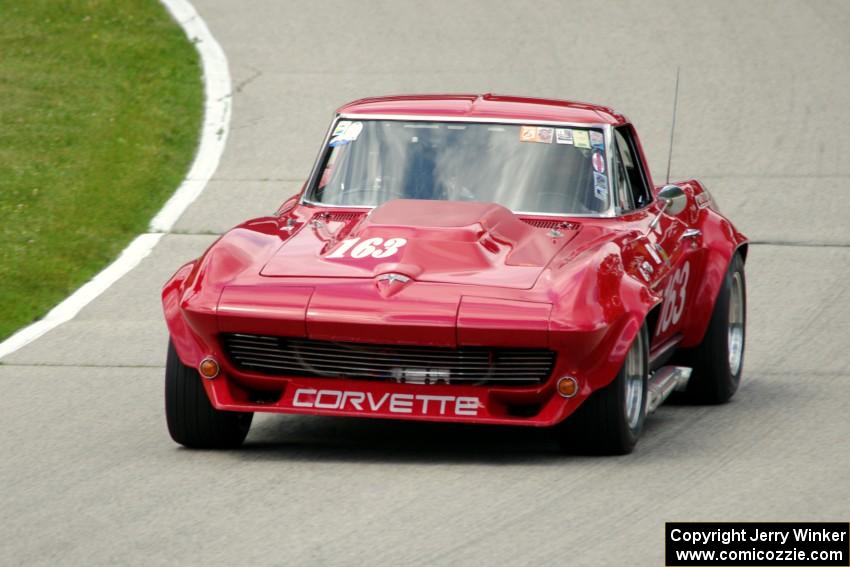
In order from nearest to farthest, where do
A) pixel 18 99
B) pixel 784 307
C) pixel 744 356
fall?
pixel 744 356, pixel 784 307, pixel 18 99

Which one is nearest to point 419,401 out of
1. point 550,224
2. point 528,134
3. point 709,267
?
point 550,224

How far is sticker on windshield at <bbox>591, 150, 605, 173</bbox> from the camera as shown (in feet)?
25.7

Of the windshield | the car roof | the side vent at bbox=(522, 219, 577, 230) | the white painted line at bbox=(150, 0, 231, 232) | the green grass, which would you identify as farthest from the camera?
the white painted line at bbox=(150, 0, 231, 232)

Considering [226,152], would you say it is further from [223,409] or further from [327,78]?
[223,409]

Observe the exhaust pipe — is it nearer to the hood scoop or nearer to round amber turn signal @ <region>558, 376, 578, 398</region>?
round amber turn signal @ <region>558, 376, 578, 398</region>

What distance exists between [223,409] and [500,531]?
153cm

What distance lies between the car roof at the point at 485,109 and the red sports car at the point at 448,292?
0.02 m

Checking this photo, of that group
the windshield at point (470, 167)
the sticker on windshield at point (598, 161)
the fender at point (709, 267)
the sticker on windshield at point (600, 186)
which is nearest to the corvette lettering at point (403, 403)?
the windshield at point (470, 167)

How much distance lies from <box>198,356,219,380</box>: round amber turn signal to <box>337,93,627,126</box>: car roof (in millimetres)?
1962

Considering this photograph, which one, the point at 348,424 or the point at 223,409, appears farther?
the point at 348,424

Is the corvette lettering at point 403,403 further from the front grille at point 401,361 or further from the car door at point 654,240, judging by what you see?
the car door at point 654,240

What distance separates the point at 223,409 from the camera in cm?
660

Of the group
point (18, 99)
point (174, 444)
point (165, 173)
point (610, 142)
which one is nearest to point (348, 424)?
point (174, 444)

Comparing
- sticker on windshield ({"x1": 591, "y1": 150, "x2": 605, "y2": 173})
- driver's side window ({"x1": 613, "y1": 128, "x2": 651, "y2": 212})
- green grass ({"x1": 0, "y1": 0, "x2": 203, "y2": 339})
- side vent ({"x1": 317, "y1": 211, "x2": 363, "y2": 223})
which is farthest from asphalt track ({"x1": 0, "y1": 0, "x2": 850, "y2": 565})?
sticker on windshield ({"x1": 591, "y1": 150, "x2": 605, "y2": 173})
